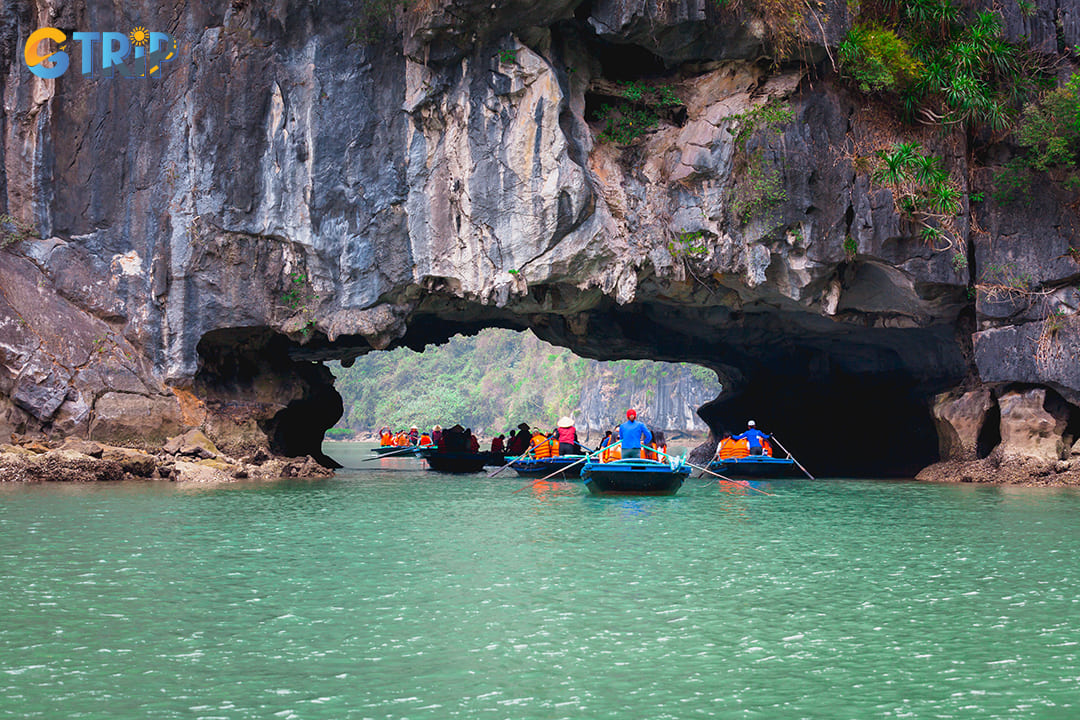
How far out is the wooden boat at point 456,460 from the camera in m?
23.5

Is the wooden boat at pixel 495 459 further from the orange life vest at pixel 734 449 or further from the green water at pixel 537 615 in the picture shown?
the green water at pixel 537 615

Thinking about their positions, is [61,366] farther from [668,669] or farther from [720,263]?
[668,669]

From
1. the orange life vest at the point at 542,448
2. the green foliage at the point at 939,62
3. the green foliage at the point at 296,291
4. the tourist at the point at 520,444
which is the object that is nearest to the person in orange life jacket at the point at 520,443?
the tourist at the point at 520,444

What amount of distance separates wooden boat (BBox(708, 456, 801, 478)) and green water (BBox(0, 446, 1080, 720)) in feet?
21.6

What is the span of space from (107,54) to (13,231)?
375cm

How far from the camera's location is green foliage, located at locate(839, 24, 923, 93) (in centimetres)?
1571

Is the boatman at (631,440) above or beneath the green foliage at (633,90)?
beneath

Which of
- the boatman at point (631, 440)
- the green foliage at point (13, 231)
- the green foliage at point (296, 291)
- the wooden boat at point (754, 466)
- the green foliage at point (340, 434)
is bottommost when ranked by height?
the green foliage at point (340, 434)

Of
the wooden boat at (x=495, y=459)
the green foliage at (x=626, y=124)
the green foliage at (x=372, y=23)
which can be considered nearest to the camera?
the green foliage at (x=372, y=23)

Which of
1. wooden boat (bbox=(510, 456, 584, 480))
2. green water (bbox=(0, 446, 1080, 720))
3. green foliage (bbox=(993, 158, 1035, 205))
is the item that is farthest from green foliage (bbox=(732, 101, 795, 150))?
green water (bbox=(0, 446, 1080, 720))

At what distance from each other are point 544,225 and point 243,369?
7188 mm

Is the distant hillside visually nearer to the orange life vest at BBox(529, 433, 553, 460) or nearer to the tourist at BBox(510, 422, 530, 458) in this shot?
the tourist at BBox(510, 422, 530, 458)

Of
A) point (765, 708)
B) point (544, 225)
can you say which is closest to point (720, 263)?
point (544, 225)

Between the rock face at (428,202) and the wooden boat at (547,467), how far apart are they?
117 inches
